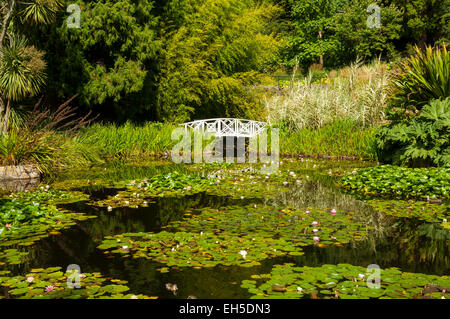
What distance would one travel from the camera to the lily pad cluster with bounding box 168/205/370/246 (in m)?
5.05

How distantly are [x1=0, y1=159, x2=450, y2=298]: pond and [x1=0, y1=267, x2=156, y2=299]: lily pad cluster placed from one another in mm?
101

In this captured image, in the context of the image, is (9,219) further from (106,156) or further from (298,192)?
(106,156)

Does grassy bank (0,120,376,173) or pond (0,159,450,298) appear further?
grassy bank (0,120,376,173)

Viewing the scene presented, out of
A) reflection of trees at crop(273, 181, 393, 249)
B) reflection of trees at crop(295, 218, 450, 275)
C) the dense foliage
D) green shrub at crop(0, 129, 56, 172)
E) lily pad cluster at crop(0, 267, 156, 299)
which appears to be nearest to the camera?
lily pad cluster at crop(0, 267, 156, 299)

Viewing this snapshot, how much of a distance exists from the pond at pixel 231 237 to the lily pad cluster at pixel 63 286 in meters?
0.10

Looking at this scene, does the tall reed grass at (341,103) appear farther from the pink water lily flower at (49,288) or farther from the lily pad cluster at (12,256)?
the pink water lily flower at (49,288)

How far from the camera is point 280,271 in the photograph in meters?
3.88

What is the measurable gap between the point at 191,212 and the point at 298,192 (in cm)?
237

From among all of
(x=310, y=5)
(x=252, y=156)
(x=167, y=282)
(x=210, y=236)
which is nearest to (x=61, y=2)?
(x=252, y=156)

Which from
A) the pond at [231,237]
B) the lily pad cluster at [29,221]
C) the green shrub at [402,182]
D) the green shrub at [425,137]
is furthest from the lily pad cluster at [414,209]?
the lily pad cluster at [29,221]

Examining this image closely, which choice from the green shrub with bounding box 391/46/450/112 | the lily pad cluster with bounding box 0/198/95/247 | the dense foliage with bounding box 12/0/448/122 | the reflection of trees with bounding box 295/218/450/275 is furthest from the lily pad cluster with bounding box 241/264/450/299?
the dense foliage with bounding box 12/0/448/122

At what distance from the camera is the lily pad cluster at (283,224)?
5.05m

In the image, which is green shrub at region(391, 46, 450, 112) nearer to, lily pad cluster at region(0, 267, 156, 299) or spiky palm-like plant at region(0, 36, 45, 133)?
lily pad cluster at region(0, 267, 156, 299)

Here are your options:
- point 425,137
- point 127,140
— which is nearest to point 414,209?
point 425,137
